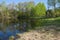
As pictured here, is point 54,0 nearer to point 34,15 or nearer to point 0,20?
point 34,15

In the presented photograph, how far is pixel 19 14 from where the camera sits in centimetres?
7450

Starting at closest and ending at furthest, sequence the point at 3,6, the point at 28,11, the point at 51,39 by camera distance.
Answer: the point at 51,39
the point at 3,6
the point at 28,11

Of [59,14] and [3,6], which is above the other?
[3,6]

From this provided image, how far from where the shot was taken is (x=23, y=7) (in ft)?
241

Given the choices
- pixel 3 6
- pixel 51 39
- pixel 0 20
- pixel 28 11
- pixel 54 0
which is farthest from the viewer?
pixel 54 0

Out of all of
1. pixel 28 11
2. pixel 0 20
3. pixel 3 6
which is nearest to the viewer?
pixel 0 20

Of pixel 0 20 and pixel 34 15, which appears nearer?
pixel 0 20

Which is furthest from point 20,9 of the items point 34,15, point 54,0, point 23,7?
point 54,0

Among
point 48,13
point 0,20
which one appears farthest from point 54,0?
point 0,20

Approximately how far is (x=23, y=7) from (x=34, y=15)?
6.42 m

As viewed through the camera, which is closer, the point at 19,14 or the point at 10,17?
the point at 10,17

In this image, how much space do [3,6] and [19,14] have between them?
42.9 feet

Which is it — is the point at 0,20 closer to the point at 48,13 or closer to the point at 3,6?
the point at 3,6

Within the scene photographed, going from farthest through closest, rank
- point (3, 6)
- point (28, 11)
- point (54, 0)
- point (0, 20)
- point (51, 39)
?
Result: point (54, 0), point (28, 11), point (3, 6), point (0, 20), point (51, 39)
